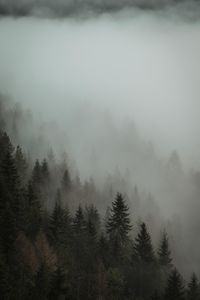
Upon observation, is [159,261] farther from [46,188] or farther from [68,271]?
[46,188]

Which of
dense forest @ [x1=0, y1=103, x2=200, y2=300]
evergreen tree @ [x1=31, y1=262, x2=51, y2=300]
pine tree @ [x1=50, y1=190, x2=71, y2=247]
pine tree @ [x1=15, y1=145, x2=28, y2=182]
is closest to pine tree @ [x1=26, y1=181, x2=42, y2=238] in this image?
dense forest @ [x1=0, y1=103, x2=200, y2=300]

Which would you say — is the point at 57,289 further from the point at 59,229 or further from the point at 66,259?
the point at 59,229

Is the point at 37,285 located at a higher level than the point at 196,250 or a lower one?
lower

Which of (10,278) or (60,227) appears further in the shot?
A: (60,227)

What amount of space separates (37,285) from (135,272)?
30.4 meters

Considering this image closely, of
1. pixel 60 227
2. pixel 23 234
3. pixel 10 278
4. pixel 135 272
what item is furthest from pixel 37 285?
pixel 135 272

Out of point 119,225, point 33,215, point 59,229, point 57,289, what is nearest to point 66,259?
point 59,229

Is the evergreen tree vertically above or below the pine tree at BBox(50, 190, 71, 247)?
below

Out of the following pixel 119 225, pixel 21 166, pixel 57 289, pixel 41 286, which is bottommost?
pixel 57 289

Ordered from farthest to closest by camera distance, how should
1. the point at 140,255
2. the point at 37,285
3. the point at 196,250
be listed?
the point at 196,250 < the point at 140,255 < the point at 37,285

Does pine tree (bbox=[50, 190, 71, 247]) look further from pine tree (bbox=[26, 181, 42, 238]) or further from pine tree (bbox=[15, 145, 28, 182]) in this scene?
pine tree (bbox=[15, 145, 28, 182])

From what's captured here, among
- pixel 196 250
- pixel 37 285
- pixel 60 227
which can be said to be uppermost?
pixel 196 250

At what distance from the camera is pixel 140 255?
109500 mm

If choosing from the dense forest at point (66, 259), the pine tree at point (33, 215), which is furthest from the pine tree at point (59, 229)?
the pine tree at point (33, 215)
